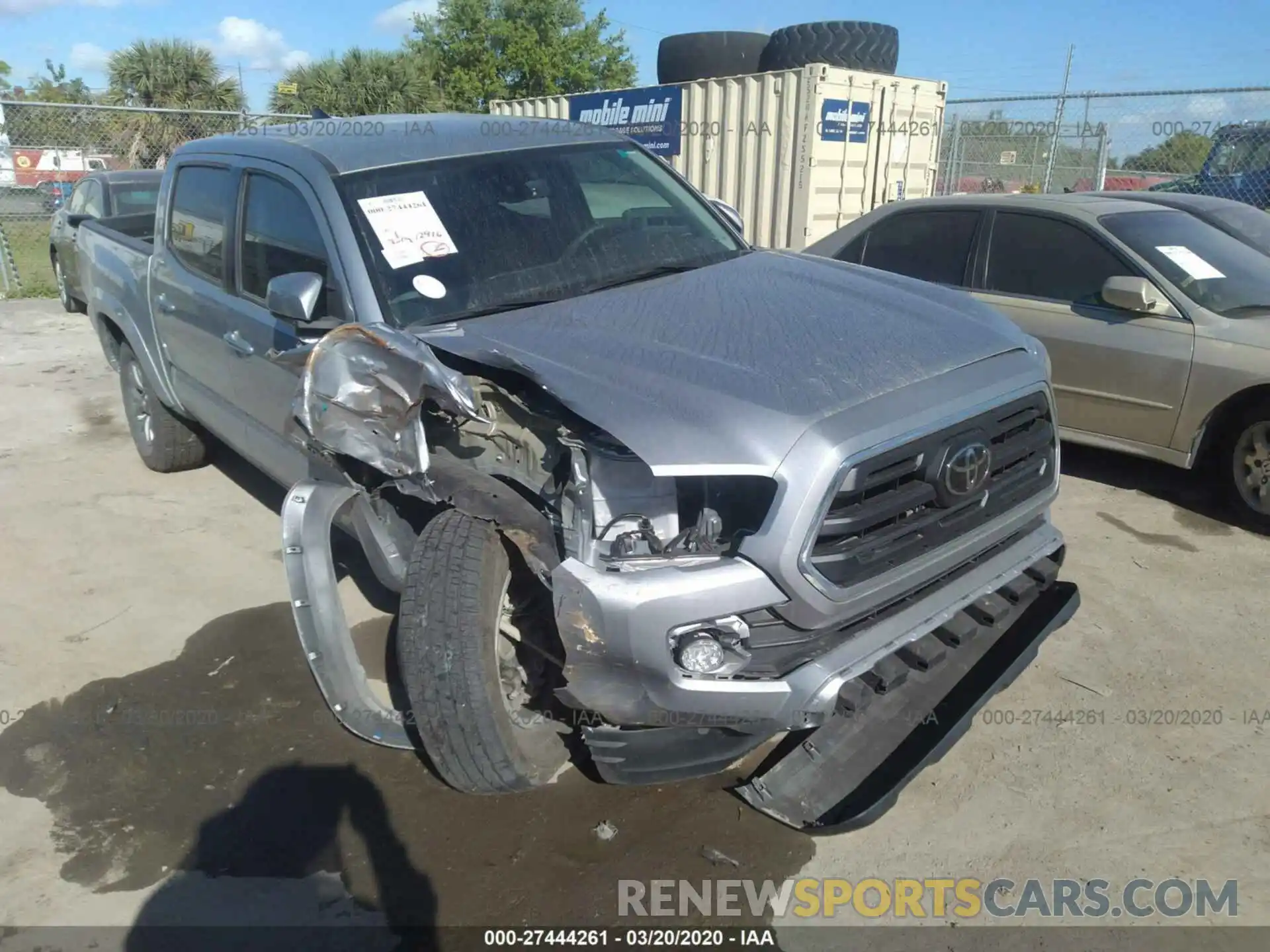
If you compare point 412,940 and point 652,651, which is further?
point 412,940

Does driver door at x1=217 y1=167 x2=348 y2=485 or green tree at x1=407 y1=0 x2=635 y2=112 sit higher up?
green tree at x1=407 y1=0 x2=635 y2=112

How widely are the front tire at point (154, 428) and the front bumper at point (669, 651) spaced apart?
4256 millimetres

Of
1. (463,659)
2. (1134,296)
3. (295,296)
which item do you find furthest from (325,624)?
(1134,296)

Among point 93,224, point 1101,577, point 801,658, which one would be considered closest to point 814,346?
point 801,658

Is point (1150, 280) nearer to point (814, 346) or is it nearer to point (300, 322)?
point (814, 346)

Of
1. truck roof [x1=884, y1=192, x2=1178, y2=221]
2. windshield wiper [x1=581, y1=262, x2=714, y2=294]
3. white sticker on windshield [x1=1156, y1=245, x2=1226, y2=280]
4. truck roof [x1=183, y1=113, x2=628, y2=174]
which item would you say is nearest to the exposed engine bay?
windshield wiper [x1=581, y1=262, x2=714, y2=294]

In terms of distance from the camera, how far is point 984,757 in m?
3.14

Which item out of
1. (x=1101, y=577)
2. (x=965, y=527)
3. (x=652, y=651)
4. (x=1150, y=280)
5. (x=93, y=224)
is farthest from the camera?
(x=93, y=224)

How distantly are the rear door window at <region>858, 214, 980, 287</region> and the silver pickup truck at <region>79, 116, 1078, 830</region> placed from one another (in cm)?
229

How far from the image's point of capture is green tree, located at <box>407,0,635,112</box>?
1141 inches

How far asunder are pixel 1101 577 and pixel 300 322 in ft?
12.0

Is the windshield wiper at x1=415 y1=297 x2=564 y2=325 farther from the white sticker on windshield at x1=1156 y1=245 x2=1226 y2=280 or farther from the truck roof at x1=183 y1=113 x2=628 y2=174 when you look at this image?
the white sticker on windshield at x1=1156 y1=245 x2=1226 y2=280

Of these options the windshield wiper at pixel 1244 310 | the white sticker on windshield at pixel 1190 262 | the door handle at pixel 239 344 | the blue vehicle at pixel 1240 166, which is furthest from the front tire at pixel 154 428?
the blue vehicle at pixel 1240 166

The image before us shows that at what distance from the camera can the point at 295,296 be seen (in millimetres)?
3053
